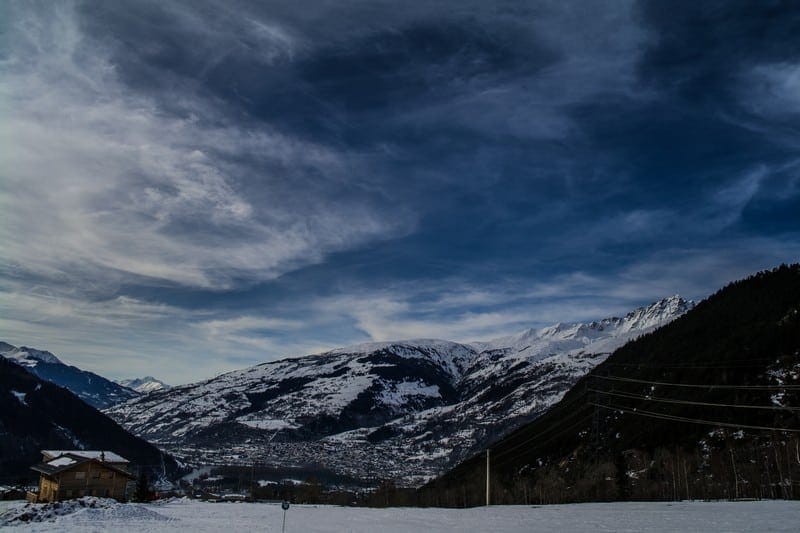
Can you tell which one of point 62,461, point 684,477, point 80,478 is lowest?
point 80,478

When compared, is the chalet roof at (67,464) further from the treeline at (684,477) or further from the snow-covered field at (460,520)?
the treeline at (684,477)

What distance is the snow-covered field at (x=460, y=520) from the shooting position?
4097 centimetres

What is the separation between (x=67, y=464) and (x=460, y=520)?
222 feet

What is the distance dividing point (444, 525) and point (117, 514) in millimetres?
30360

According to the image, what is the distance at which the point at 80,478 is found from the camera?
87.0 m

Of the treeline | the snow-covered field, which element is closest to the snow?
the snow-covered field

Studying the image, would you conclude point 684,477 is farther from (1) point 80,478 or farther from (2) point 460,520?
(1) point 80,478

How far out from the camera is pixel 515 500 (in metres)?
125

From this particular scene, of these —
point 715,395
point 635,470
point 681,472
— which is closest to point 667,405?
point 715,395

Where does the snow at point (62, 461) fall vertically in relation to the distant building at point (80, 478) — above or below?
above

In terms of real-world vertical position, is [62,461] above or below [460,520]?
above

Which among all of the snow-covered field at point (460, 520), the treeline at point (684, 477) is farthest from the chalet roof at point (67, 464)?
the treeline at point (684, 477)

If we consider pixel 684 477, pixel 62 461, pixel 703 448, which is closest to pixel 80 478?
pixel 62 461

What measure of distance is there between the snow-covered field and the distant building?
113 ft
